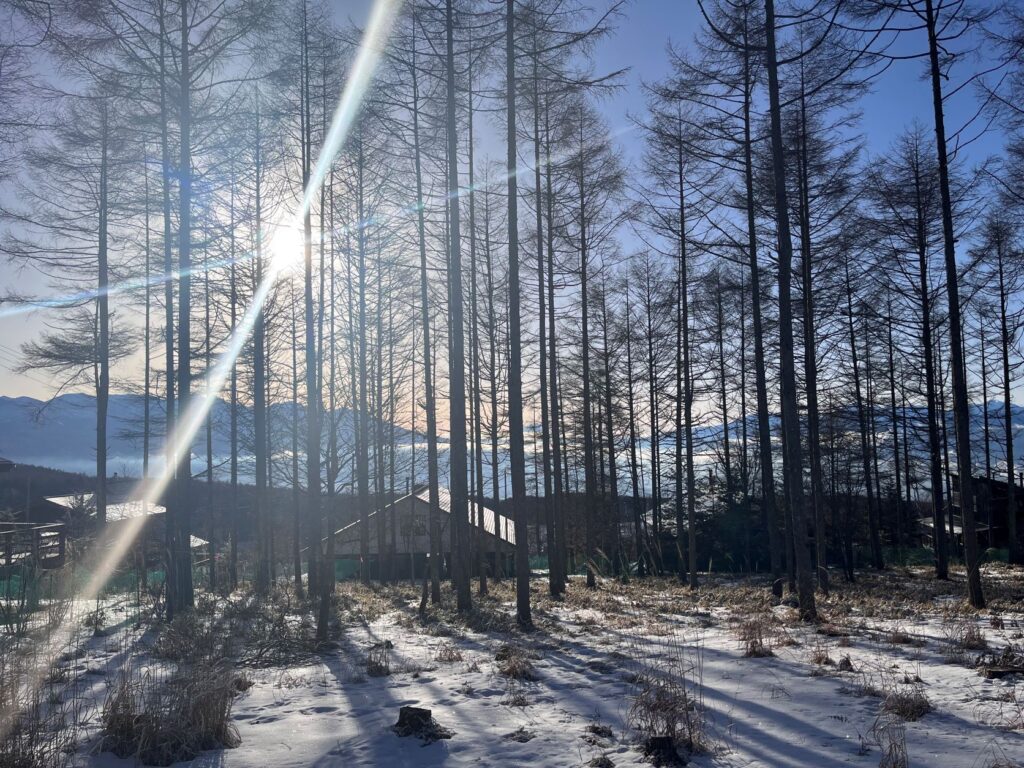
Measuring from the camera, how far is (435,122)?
14617mm

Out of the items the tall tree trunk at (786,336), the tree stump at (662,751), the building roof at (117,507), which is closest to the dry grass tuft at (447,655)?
the tree stump at (662,751)

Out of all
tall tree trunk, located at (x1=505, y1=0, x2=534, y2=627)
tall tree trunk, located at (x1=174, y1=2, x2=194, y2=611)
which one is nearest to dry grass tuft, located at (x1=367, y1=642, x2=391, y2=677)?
tall tree trunk, located at (x1=505, y1=0, x2=534, y2=627)

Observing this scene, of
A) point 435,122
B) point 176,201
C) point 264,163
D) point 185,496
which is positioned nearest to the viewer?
point 185,496

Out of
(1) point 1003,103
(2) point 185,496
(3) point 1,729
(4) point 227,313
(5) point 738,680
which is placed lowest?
(5) point 738,680

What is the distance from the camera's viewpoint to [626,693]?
19.2ft

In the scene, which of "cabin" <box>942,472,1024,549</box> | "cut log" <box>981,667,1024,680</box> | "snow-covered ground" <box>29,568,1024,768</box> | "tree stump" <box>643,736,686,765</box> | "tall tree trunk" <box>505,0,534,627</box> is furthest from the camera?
"cabin" <box>942,472,1024,549</box>

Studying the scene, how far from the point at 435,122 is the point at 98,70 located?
584 centimetres

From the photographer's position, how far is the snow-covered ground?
4.34 m

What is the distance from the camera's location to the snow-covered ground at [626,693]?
434 cm

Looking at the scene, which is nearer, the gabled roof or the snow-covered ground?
the snow-covered ground

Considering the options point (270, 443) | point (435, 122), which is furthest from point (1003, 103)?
point (270, 443)

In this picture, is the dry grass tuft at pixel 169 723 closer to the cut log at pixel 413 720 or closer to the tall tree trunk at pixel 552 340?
the cut log at pixel 413 720

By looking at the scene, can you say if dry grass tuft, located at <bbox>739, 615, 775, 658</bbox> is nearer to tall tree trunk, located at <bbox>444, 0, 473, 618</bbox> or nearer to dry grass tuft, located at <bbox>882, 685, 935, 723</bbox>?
dry grass tuft, located at <bbox>882, 685, 935, 723</bbox>

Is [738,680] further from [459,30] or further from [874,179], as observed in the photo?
[874,179]
